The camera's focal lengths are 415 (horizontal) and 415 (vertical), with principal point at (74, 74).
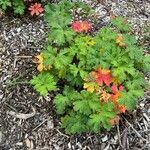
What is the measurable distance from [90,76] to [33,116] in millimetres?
628

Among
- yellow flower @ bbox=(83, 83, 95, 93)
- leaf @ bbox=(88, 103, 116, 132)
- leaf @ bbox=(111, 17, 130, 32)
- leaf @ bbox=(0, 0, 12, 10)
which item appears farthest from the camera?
leaf @ bbox=(0, 0, 12, 10)

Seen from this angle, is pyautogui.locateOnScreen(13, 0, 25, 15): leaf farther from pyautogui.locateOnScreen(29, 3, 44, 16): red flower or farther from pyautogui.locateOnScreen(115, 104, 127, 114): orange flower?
pyautogui.locateOnScreen(115, 104, 127, 114): orange flower

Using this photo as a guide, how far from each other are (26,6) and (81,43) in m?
1.08

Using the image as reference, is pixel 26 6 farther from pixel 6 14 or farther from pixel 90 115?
pixel 90 115

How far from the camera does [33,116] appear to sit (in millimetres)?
3629

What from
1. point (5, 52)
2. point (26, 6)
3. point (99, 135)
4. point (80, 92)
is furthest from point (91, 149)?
point (26, 6)

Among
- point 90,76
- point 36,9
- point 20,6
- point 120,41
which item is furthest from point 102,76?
point 20,6

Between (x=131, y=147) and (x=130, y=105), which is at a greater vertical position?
(x=130, y=105)

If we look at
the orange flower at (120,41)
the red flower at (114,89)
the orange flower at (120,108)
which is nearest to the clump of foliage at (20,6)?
the orange flower at (120,41)

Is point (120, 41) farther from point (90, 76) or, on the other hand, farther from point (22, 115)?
point (22, 115)

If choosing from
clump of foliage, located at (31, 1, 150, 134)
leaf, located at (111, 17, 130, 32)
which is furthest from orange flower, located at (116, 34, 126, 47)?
leaf, located at (111, 17, 130, 32)

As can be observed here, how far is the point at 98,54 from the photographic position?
3525 mm

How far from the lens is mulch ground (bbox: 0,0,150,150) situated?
349 centimetres

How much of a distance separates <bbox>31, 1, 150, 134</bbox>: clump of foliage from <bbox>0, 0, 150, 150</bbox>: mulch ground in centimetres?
13
